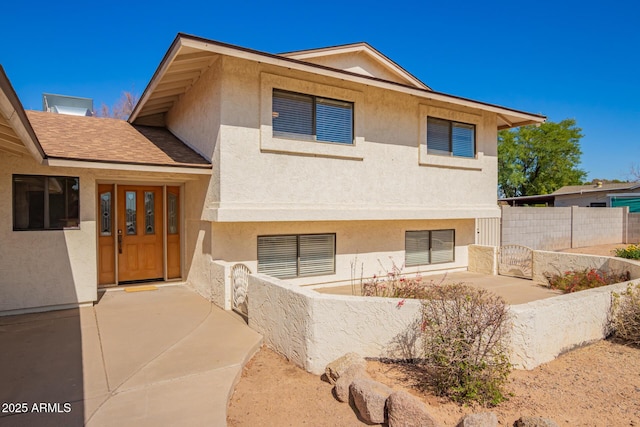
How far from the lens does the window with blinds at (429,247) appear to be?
11727 millimetres

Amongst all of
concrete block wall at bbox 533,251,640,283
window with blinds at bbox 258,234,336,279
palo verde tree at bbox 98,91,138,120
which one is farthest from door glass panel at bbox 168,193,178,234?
palo verde tree at bbox 98,91,138,120

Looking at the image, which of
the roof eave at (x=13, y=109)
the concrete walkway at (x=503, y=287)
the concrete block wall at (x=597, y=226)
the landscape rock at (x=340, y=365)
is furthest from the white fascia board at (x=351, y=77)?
the concrete block wall at (x=597, y=226)

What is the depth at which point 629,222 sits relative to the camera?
22188 mm

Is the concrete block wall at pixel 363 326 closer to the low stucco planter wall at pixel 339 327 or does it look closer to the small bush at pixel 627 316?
the low stucco planter wall at pixel 339 327

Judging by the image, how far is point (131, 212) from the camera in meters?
9.75

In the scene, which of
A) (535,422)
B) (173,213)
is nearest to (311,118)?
(173,213)

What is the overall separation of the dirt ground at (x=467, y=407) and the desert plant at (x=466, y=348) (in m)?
0.20

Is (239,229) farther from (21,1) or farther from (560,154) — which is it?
(560,154)

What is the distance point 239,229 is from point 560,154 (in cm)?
4835

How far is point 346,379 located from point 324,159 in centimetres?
571

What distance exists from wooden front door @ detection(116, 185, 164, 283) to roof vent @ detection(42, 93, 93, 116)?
7.50 metres

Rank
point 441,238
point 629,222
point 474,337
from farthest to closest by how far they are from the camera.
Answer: point 629,222 → point 441,238 → point 474,337

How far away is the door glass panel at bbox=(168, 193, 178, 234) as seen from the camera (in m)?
10.3

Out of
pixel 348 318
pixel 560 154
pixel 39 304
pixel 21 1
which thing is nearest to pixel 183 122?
pixel 39 304
